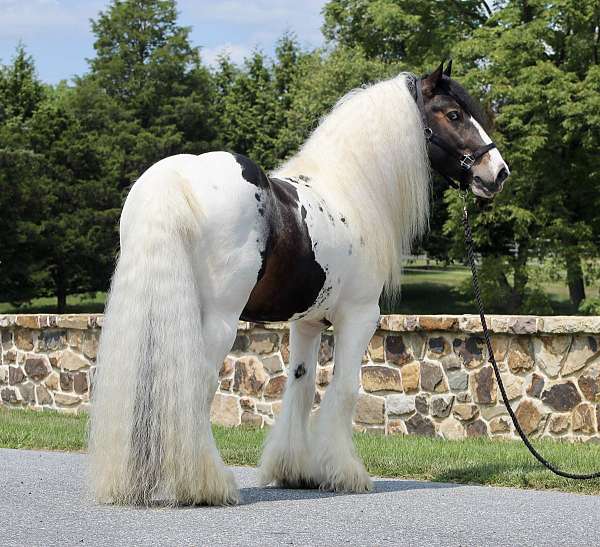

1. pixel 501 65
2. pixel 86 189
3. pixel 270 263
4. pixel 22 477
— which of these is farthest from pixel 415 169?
pixel 86 189

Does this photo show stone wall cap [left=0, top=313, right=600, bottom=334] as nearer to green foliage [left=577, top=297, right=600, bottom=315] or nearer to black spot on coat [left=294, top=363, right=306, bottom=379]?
black spot on coat [left=294, top=363, right=306, bottom=379]

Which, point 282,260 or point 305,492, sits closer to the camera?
point 282,260

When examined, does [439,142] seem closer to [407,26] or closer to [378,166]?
[378,166]

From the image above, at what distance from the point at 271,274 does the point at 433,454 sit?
112 inches

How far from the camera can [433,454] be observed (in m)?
7.64

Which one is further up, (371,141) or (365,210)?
(371,141)

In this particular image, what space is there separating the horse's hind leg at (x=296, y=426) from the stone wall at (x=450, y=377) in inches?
131

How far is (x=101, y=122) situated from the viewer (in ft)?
→ 133

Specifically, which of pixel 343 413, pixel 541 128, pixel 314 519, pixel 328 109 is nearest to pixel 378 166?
pixel 343 413

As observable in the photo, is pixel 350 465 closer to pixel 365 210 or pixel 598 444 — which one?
pixel 365 210

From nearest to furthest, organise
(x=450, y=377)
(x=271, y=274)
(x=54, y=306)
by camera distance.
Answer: (x=271, y=274)
(x=450, y=377)
(x=54, y=306)

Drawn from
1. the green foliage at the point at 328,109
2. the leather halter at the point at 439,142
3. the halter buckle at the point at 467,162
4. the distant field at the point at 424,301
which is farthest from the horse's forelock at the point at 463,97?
the distant field at the point at 424,301

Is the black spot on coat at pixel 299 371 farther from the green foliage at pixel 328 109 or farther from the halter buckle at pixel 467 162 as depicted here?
the green foliage at pixel 328 109

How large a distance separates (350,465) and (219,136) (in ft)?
116
